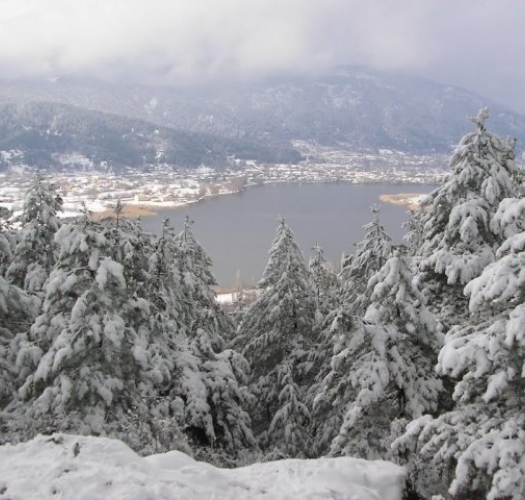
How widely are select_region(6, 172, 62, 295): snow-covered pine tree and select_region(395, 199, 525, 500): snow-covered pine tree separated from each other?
37.3 ft

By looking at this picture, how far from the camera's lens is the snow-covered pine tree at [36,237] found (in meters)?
14.5

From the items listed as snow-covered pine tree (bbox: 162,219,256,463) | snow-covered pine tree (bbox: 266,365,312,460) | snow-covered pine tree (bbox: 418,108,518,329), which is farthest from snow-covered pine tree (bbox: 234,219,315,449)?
snow-covered pine tree (bbox: 418,108,518,329)

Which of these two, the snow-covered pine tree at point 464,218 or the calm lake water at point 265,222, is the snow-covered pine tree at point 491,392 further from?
the calm lake water at point 265,222

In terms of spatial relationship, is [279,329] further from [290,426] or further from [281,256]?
[290,426]

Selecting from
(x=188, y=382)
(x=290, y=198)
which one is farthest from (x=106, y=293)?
(x=290, y=198)

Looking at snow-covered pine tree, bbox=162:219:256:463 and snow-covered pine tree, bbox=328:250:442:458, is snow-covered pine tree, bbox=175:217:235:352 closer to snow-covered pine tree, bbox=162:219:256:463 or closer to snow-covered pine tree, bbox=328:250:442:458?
snow-covered pine tree, bbox=162:219:256:463

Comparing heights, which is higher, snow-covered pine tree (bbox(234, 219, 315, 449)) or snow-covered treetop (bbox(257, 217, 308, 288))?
snow-covered treetop (bbox(257, 217, 308, 288))

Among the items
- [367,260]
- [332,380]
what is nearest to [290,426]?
[332,380]

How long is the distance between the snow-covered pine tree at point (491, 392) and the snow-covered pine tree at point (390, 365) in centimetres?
382

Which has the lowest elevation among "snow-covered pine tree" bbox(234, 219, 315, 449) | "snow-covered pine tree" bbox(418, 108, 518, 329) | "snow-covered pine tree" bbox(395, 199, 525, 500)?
"snow-covered pine tree" bbox(234, 219, 315, 449)

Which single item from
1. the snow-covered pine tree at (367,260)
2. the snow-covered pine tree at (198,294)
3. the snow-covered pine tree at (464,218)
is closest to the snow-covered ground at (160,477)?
the snow-covered pine tree at (464,218)

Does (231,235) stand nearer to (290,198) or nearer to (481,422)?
(290,198)

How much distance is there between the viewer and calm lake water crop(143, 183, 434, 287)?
271 ft

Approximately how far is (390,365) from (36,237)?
394 inches
